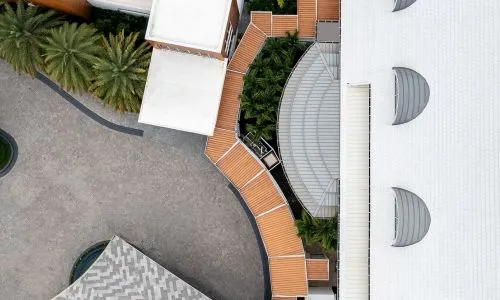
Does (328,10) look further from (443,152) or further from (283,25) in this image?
(443,152)

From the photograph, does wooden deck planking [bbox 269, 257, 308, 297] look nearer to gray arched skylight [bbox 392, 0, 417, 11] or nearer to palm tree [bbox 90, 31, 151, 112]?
palm tree [bbox 90, 31, 151, 112]

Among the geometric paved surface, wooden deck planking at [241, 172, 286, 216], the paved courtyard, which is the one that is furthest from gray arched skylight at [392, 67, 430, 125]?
the geometric paved surface

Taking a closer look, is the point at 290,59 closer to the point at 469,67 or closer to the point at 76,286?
the point at 469,67

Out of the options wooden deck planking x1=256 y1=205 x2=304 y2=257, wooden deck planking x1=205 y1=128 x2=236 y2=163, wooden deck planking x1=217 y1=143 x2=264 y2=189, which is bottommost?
wooden deck planking x1=256 y1=205 x2=304 y2=257

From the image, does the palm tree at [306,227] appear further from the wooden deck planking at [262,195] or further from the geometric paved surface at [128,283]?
the geometric paved surface at [128,283]

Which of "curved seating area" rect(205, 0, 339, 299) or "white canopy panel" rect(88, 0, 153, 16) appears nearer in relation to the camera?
"curved seating area" rect(205, 0, 339, 299)

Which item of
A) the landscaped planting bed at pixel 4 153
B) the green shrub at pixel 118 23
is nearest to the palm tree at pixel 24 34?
the green shrub at pixel 118 23

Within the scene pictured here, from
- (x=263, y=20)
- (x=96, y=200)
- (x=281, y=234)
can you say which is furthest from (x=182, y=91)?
(x=281, y=234)
